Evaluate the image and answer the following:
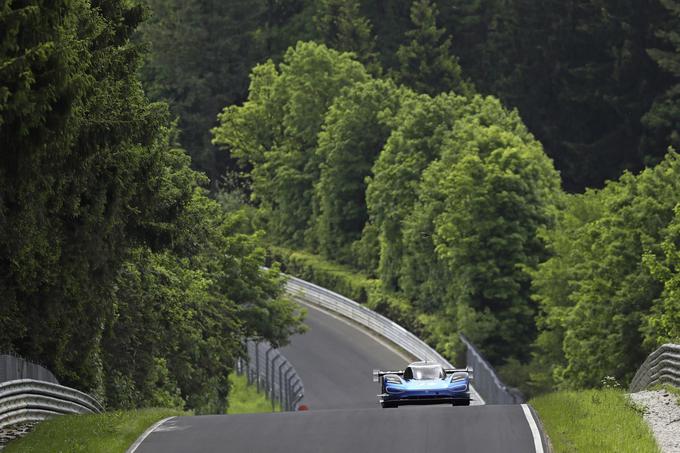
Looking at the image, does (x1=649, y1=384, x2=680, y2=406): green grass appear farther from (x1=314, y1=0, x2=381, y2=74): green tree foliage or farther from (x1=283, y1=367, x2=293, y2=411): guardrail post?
(x1=314, y1=0, x2=381, y2=74): green tree foliage

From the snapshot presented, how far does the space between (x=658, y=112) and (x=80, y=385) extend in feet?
242

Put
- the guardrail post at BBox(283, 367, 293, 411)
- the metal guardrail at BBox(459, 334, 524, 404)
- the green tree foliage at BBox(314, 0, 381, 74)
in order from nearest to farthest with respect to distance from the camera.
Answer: the metal guardrail at BBox(459, 334, 524, 404) → the guardrail post at BBox(283, 367, 293, 411) → the green tree foliage at BBox(314, 0, 381, 74)

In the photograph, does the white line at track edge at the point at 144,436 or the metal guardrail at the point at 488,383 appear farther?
the metal guardrail at the point at 488,383

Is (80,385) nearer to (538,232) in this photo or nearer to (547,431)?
(547,431)

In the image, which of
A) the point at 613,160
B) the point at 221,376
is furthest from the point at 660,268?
the point at 613,160

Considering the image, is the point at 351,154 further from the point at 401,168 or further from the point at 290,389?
the point at 290,389

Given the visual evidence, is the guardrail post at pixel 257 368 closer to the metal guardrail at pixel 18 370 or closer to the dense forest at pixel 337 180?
the dense forest at pixel 337 180

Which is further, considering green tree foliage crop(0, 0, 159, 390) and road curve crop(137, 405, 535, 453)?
road curve crop(137, 405, 535, 453)

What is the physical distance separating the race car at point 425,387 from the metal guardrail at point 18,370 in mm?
7666

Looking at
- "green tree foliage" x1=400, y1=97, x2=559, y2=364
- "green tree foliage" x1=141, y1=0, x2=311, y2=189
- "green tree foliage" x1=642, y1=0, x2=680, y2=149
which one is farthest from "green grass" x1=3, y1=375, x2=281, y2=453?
"green tree foliage" x1=141, y1=0, x2=311, y2=189

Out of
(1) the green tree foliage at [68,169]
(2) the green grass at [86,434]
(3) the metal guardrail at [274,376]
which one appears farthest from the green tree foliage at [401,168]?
(2) the green grass at [86,434]

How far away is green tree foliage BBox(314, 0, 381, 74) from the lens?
116875mm

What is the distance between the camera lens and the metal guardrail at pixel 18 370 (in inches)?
1050

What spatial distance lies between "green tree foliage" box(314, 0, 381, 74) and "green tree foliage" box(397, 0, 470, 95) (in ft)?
8.56
